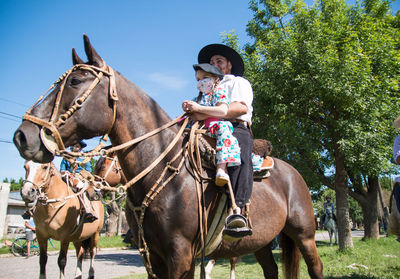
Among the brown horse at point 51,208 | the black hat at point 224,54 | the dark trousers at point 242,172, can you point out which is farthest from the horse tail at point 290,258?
the brown horse at point 51,208

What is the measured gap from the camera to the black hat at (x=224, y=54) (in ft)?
12.1

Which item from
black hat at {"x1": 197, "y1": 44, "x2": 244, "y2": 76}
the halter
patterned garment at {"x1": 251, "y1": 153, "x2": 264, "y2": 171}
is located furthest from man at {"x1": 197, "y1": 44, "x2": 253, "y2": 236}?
the halter

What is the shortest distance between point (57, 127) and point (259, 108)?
10.5 metres

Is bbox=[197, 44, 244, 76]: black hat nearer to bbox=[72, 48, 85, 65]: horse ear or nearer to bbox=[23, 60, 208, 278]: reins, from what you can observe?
bbox=[23, 60, 208, 278]: reins

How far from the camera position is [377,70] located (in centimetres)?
1155

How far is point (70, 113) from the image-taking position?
2.34 metres

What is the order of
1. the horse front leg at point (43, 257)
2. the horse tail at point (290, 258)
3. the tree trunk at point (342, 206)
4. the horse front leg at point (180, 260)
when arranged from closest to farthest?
the horse front leg at point (180, 260) < the horse tail at point (290, 258) < the horse front leg at point (43, 257) < the tree trunk at point (342, 206)

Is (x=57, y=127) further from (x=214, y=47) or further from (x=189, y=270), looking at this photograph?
(x=214, y=47)

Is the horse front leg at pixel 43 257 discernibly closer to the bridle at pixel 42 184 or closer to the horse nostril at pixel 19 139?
the bridle at pixel 42 184

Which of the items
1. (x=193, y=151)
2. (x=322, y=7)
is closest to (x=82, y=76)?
(x=193, y=151)

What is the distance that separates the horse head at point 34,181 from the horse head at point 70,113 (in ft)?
15.0

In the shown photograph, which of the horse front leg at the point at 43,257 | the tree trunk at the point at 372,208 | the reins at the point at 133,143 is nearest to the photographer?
the reins at the point at 133,143

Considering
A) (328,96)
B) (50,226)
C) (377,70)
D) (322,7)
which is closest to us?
(50,226)

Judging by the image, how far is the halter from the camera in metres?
2.25
